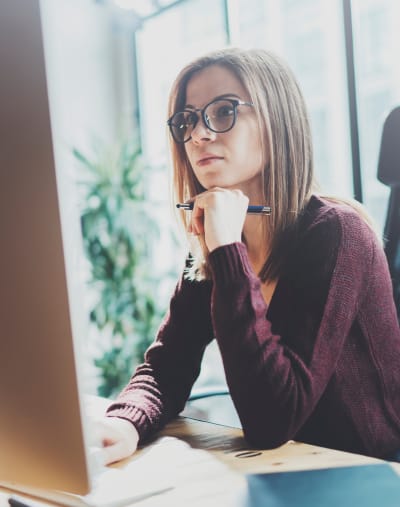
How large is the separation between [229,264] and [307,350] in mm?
180

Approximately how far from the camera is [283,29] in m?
3.12

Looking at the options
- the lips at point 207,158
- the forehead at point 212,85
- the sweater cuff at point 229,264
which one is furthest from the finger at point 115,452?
the forehead at point 212,85

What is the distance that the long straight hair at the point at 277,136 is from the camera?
970 mm

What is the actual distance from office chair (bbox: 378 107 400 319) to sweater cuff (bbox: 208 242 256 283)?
495 millimetres

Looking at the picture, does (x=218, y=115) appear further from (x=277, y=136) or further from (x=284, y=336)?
(x=284, y=336)

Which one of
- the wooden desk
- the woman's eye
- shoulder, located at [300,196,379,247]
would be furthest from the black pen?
the woman's eye

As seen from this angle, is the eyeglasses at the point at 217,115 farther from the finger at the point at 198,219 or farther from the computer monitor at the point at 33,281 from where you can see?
the computer monitor at the point at 33,281

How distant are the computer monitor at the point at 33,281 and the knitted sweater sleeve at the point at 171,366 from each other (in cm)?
37

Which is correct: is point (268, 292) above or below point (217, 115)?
below

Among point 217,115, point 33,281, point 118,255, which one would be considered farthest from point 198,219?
point 118,255

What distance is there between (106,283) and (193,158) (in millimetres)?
1918

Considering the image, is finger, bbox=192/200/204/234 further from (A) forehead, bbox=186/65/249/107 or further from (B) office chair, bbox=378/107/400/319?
(B) office chair, bbox=378/107/400/319

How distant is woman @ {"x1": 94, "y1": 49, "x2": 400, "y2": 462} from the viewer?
0.77 m

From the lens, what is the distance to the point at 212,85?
99 cm
